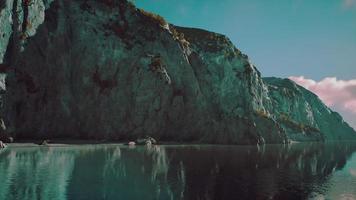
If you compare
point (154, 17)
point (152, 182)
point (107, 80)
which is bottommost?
point (152, 182)

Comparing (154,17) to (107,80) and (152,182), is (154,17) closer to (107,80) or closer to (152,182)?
(107,80)

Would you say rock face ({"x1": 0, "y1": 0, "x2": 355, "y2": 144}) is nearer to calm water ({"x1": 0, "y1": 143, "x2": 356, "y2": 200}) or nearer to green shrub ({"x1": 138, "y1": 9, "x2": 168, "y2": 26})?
green shrub ({"x1": 138, "y1": 9, "x2": 168, "y2": 26})

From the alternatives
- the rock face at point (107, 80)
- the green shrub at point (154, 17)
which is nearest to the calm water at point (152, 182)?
the rock face at point (107, 80)

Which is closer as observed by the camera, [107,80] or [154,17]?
[107,80]

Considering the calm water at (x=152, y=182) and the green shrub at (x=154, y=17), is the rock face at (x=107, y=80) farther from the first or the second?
the calm water at (x=152, y=182)

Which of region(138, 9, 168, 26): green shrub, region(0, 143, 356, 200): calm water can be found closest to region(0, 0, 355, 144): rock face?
region(138, 9, 168, 26): green shrub

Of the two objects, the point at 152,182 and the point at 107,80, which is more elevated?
the point at 107,80

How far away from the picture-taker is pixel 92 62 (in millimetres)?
124750

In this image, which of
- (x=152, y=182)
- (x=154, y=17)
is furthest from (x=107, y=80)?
(x=152, y=182)

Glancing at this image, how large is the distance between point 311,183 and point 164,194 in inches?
927

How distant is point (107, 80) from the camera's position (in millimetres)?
126500

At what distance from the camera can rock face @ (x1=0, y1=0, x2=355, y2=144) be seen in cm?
10350

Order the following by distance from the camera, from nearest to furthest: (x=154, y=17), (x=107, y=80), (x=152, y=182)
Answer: (x=152, y=182), (x=107, y=80), (x=154, y=17)

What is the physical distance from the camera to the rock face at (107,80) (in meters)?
104
